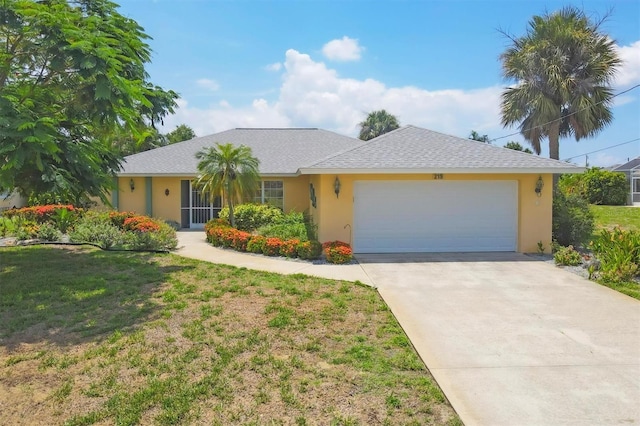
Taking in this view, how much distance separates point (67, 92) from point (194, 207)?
10.2m

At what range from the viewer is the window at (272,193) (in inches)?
709

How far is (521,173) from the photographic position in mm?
11664

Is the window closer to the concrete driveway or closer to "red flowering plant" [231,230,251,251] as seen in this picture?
"red flowering plant" [231,230,251,251]

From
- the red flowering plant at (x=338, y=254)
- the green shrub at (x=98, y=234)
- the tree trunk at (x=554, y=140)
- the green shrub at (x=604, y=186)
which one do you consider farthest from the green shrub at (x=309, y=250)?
the green shrub at (x=604, y=186)

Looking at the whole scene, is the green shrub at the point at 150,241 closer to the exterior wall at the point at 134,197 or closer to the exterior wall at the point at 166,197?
the exterior wall at the point at 166,197

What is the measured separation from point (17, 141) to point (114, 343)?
381cm

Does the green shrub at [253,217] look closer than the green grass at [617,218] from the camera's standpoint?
Yes

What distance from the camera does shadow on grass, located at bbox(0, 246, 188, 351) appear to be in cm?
561

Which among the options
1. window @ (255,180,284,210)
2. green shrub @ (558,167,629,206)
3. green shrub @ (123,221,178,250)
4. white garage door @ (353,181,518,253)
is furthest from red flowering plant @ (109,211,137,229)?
green shrub @ (558,167,629,206)

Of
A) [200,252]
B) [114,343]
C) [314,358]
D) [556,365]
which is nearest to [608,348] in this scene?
[556,365]

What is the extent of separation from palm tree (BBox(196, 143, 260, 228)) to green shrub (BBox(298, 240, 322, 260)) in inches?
180

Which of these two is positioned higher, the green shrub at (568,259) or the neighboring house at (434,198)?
the neighboring house at (434,198)

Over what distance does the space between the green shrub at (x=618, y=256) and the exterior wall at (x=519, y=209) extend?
87.0 inches

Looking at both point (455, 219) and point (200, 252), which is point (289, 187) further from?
point (455, 219)
